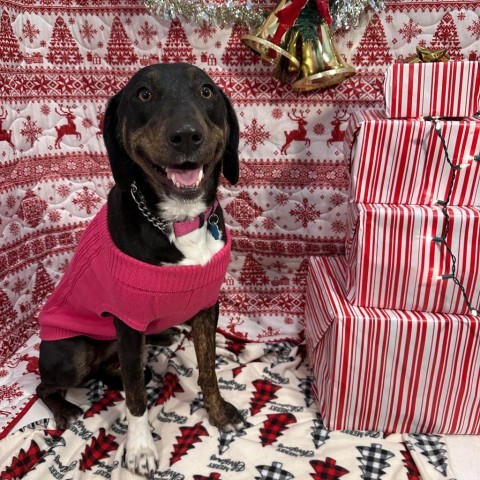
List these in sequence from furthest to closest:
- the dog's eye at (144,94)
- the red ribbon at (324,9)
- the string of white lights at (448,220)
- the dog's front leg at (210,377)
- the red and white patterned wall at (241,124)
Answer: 1. the red and white patterned wall at (241,124)
2. the dog's front leg at (210,377)
3. the red ribbon at (324,9)
4. the string of white lights at (448,220)
5. the dog's eye at (144,94)

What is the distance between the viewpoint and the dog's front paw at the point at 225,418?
1567mm

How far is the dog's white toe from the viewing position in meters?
1.40

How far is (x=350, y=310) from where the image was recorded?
4.78 feet

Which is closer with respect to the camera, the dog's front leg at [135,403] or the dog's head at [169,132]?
the dog's head at [169,132]

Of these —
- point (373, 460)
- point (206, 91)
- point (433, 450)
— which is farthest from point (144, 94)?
point (433, 450)

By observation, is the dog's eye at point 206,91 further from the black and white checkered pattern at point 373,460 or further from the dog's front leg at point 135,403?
the black and white checkered pattern at point 373,460

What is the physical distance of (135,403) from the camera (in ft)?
4.62

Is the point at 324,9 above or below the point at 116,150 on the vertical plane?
above

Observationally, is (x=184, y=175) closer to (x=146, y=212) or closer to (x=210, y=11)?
(x=146, y=212)

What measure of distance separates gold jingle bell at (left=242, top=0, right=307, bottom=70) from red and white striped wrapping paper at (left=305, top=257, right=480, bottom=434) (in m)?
0.81

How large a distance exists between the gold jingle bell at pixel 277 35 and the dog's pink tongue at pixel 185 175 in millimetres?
596

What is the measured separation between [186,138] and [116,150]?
0.28 metres

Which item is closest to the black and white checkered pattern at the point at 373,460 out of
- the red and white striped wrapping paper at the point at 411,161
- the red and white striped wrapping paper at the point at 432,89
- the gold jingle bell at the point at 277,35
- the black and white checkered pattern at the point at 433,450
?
the black and white checkered pattern at the point at 433,450

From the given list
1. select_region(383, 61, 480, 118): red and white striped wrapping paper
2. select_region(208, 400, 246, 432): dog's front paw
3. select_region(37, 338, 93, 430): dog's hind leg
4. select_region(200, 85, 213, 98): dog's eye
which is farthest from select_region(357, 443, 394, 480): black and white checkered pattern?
select_region(200, 85, 213, 98): dog's eye
